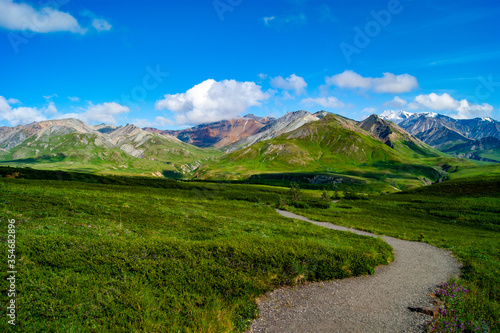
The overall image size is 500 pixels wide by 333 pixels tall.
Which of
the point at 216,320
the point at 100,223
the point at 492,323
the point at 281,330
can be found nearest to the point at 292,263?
the point at 281,330

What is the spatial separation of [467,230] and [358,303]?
44787mm

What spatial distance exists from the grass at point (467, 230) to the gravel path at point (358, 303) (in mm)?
1825

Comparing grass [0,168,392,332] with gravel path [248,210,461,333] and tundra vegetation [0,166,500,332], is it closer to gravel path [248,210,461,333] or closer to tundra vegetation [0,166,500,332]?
tundra vegetation [0,166,500,332]

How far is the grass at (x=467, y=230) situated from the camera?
12648 mm

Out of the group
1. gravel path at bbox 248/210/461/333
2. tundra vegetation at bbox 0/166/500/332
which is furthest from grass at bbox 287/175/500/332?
gravel path at bbox 248/210/461/333

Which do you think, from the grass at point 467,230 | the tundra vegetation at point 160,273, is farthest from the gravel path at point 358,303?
the grass at point 467,230

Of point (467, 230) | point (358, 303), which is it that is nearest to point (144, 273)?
point (358, 303)

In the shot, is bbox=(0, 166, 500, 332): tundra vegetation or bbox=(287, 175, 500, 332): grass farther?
bbox=(287, 175, 500, 332): grass

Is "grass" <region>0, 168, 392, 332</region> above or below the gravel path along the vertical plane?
above

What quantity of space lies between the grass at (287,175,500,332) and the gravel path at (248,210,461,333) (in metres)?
1.83

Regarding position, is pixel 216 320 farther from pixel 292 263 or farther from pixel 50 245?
pixel 50 245

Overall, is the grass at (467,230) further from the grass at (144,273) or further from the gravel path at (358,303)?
the grass at (144,273)

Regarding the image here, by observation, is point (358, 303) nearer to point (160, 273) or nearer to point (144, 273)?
point (160, 273)

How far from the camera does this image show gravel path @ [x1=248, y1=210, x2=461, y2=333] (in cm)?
1143
